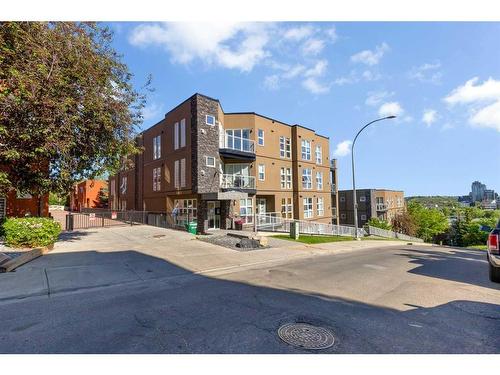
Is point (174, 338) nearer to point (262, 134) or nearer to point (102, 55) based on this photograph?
point (102, 55)

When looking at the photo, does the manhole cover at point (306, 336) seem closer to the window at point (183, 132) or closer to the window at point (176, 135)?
the window at point (183, 132)

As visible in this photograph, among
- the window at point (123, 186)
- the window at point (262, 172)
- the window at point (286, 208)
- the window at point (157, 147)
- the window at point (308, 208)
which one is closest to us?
the window at point (262, 172)

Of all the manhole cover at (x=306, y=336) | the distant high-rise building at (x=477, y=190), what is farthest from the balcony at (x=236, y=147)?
the distant high-rise building at (x=477, y=190)

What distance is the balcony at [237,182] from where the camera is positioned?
20.6 m

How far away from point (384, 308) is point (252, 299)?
2726mm

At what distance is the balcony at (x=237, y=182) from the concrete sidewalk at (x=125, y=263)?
6.96 meters

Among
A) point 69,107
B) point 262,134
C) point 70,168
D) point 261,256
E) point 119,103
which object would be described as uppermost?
point 262,134

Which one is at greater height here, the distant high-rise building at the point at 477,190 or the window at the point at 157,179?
the distant high-rise building at the point at 477,190

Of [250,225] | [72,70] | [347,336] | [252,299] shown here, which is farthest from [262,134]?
[347,336]

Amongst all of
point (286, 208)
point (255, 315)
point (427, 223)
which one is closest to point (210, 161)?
point (286, 208)

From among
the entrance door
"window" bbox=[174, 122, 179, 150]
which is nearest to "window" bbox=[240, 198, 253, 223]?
the entrance door

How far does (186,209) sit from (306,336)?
18.7m

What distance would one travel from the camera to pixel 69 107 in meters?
10.1

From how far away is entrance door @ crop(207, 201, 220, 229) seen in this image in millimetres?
21094
